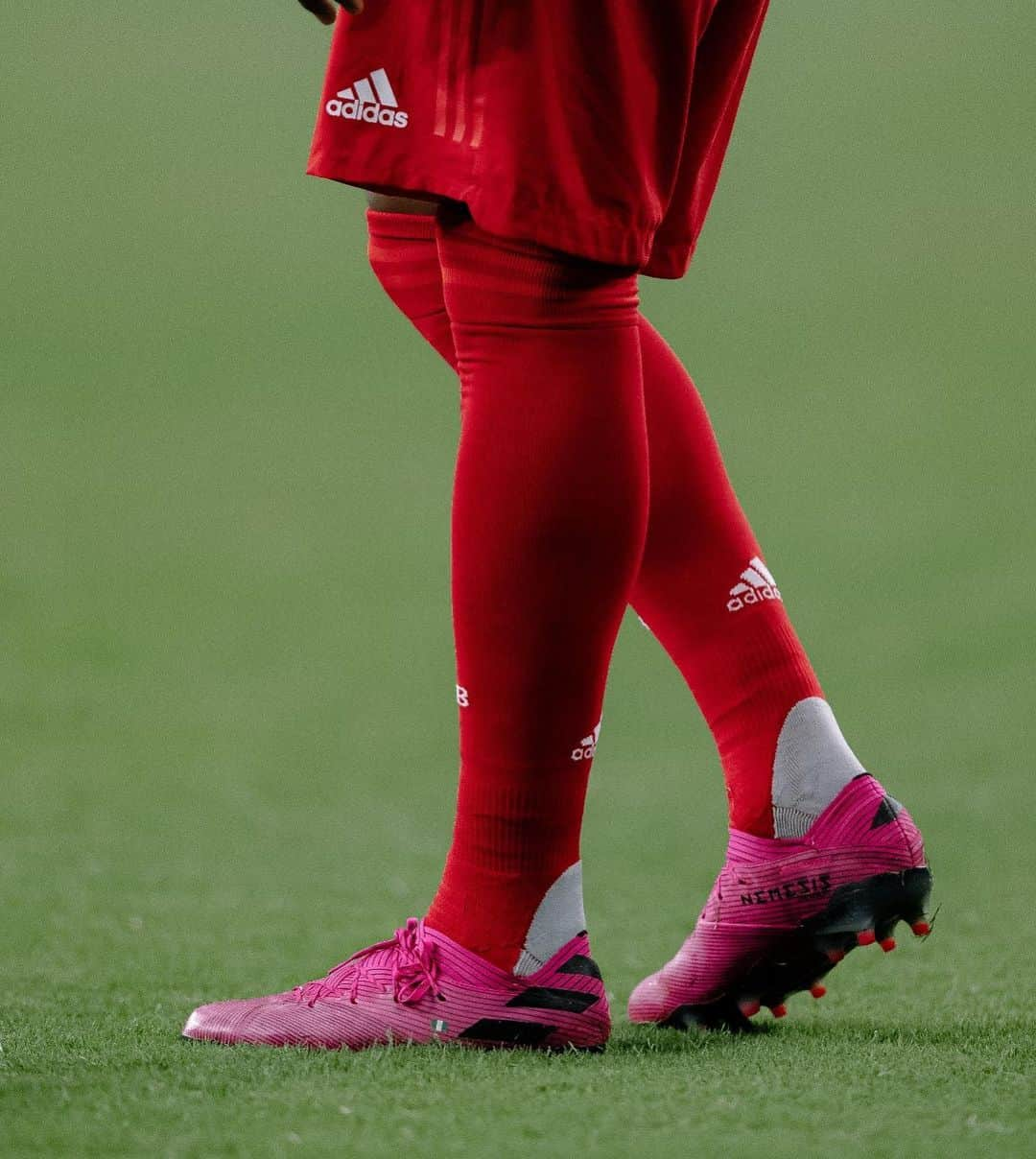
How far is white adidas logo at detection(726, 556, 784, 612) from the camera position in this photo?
40.5 inches

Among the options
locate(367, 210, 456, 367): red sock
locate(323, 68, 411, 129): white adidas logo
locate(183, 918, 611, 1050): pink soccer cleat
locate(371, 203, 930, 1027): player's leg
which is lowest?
locate(183, 918, 611, 1050): pink soccer cleat

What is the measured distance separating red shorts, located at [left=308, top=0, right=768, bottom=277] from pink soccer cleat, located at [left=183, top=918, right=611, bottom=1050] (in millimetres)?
394

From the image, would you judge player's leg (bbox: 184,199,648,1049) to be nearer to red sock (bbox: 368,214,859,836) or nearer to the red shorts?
the red shorts

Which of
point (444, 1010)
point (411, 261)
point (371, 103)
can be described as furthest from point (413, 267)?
point (444, 1010)

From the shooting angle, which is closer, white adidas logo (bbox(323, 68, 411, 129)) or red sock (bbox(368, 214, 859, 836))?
white adidas logo (bbox(323, 68, 411, 129))

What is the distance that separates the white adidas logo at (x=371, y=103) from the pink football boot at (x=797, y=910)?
48cm

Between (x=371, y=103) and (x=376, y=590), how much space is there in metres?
2.50

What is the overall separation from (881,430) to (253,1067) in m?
3.74

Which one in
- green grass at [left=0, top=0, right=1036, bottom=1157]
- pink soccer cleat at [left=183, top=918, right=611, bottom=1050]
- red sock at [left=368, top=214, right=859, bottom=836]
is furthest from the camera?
red sock at [left=368, top=214, right=859, bottom=836]

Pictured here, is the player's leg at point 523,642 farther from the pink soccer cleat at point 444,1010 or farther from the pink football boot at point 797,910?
the pink football boot at point 797,910

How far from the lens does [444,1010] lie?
3.04 ft

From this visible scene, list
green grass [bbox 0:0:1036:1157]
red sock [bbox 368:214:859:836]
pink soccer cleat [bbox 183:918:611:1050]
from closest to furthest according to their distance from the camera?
green grass [bbox 0:0:1036:1157]
pink soccer cleat [bbox 183:918:611:1050]
red sock [bbox 368:214:859:836]

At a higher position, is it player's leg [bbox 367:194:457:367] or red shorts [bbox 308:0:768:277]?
red shorts [bbox 308:0:768:277]

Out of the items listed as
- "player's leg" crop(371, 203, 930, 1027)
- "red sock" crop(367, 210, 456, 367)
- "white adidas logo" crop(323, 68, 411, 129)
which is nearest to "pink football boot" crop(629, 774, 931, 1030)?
"player's leg" crop(371, 203, 930, 1027)
